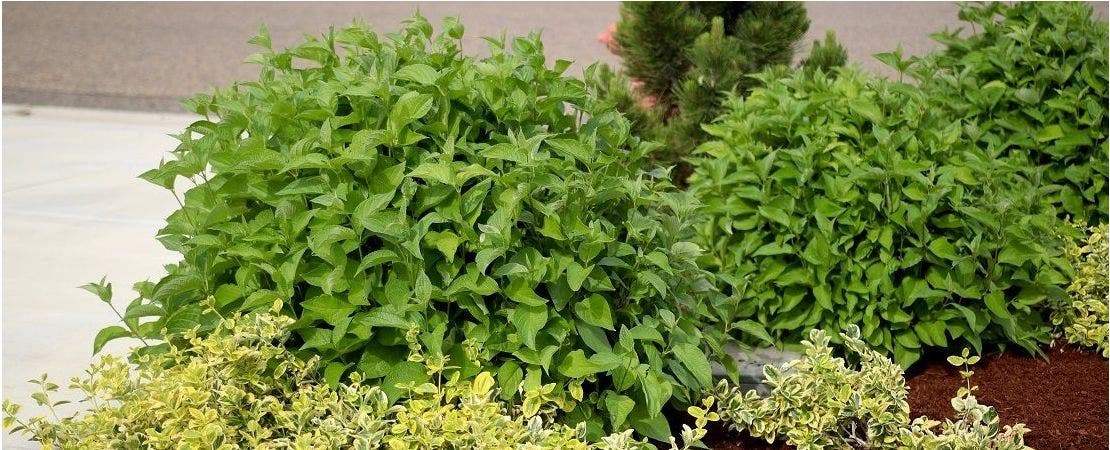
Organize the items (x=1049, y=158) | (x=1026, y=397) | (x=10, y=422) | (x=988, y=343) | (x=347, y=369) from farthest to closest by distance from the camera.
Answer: (x=1049, y=158), (x=988, y=343), (x=1026, y=397), (x=347, y=369), (x=10, y=422)

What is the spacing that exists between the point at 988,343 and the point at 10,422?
3040 millimetres

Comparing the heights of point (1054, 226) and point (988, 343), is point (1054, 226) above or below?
above

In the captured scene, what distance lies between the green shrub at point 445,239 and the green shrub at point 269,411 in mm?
80

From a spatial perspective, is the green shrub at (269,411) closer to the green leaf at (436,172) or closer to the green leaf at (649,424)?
the green leaf at (649,424)

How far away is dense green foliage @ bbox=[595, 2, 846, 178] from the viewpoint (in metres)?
5.76

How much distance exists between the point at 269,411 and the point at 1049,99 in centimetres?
318

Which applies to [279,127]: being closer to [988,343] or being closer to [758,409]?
[758,409]

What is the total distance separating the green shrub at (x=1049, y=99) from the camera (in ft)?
14.6

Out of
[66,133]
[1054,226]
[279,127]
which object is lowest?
[66,133]

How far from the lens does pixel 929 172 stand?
377cm

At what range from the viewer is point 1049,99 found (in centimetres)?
452

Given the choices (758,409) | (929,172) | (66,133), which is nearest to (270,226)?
(758,409)

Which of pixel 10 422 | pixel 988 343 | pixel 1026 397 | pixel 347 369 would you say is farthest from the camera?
pixel 988 343

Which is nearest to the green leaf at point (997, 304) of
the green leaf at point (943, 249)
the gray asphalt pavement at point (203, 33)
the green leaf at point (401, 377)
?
the green leaf at point (943, 249)
